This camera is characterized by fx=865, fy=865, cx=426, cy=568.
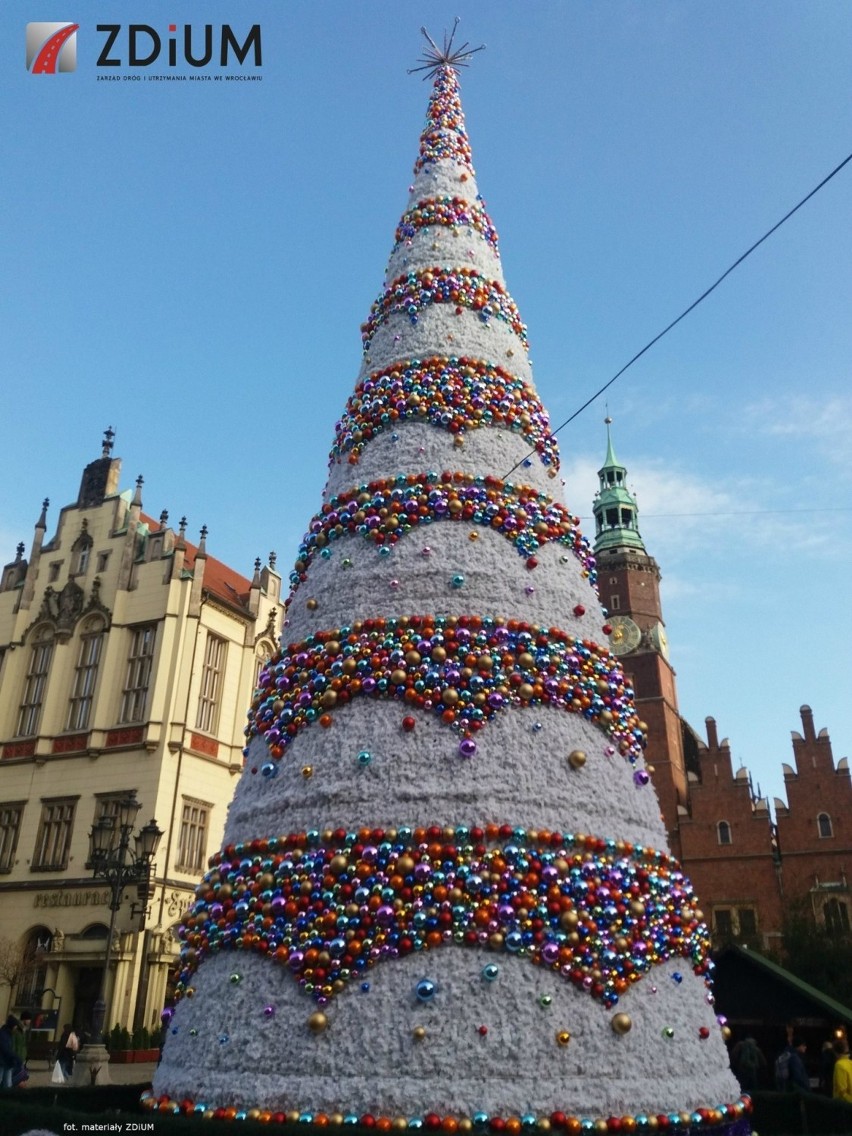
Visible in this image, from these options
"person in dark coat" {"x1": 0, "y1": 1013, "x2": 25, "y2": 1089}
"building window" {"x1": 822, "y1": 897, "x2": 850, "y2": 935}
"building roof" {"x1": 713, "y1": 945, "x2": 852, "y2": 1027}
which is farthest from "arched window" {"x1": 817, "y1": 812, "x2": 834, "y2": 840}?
"person in dark coat" {"x1": 0, "y1": 1013, "x2": 25, "y2": 1089}

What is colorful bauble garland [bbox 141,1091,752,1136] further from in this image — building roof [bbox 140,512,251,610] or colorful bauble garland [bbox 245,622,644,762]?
building roof [bbox 140,512,251,610]

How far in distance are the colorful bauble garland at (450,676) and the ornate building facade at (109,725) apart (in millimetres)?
15867

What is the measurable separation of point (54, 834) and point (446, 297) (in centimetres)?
2007

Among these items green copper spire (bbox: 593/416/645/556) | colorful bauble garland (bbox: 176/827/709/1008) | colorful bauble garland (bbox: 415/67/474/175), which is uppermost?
green copper spire (bbox: 593/416/645/556)

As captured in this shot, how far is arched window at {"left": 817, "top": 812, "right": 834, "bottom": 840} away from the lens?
106ft

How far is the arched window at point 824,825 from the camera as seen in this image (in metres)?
32.2

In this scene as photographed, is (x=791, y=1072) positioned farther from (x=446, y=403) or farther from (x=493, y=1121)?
(x=446, y=403)

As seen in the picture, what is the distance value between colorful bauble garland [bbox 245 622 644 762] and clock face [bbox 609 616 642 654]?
126 feet

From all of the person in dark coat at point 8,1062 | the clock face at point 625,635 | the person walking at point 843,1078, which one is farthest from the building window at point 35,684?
the clock face at point 625,635

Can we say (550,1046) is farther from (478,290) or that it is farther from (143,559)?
(143,559)

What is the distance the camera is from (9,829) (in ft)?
73.0

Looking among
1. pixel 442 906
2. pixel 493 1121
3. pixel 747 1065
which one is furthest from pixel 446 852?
pixel 747 1065

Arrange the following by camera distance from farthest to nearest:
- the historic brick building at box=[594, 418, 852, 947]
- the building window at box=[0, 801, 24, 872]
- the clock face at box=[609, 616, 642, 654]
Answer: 1. the clock face at box=[609, 616, 642, 654]
2. the historic brick building at box=[594, 418, 852, 947]
3. the building window at box=[0, 801, 24, 872]

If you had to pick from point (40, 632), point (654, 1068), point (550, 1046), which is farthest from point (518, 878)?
point (40, 632)
